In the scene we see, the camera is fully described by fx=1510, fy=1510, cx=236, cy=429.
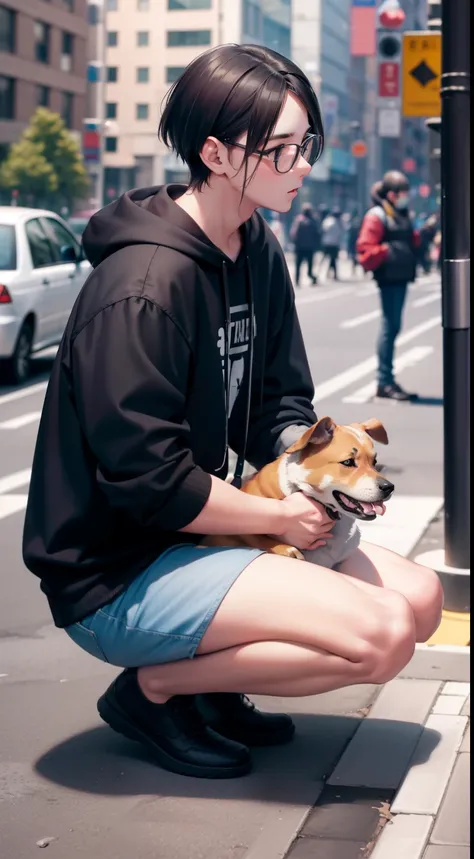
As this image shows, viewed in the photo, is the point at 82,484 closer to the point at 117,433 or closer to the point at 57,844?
the point at 117,433

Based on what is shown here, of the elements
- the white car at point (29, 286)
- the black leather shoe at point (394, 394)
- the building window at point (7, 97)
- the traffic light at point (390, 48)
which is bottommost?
the black leather shoe at point (394, 394)

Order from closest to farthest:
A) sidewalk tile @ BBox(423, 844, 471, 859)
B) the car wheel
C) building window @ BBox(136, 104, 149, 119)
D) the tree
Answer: sidewalk tile @ BBox(423, 844, 471, 859)
the car wheel
the tree
building window @ BBox(136, 104, 149, 119)

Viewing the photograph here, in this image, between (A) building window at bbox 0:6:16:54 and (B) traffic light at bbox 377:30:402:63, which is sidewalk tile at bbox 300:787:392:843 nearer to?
(B) traffic light at bbox 377:30:402:63

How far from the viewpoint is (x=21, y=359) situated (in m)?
12.8

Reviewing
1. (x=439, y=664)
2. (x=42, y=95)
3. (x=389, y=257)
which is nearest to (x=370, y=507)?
(x=439, y=664)

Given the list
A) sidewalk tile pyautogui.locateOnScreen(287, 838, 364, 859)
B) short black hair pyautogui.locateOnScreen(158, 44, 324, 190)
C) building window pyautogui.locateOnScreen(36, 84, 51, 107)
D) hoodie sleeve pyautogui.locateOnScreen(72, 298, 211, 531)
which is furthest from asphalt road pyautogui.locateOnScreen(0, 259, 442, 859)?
building window pyautogui.locateOnScreen(36, 84, 51, 107)

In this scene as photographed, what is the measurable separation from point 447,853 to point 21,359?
10.0 meters

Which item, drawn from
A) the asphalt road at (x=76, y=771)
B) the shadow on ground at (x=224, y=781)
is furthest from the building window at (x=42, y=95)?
the shadow on ground at (x=224, y=781)

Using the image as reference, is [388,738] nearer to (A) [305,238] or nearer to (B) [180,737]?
(B) [180,737]

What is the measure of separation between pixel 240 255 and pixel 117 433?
70 centimetres

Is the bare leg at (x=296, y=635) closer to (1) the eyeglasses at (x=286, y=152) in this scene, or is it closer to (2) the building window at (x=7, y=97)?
(1) the eyeglasses at (x=286, y=152)

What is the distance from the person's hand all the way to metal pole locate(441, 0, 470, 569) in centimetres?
135

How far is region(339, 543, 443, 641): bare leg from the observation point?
3.72m

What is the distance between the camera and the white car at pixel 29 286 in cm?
1239
